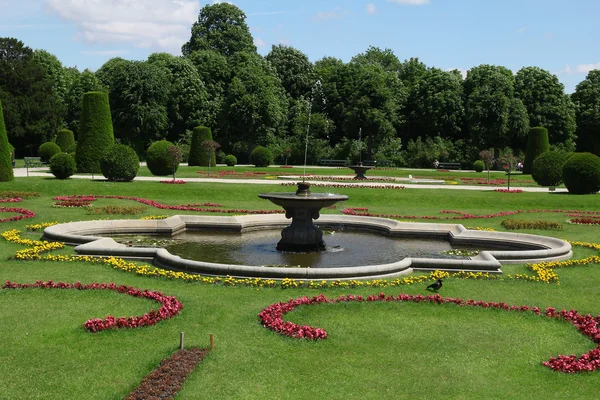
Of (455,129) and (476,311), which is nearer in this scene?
(476,311)

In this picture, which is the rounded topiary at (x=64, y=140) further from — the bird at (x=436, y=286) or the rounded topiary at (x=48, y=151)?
the bird at (x=436, y=286)

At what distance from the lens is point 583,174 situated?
94.2 ft

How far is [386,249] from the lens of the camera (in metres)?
15.0

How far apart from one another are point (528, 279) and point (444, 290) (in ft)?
6.46

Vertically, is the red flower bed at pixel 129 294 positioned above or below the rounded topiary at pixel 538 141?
below

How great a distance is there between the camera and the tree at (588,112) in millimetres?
66312

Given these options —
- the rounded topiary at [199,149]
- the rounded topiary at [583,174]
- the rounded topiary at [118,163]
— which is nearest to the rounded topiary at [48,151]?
the rounded topiary at [199,149]

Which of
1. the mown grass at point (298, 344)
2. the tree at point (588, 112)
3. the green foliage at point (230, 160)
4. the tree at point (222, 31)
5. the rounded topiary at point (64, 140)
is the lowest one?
the mown grass at point (298, 344)

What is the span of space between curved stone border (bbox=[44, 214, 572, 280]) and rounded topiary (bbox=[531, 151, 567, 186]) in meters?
20.1

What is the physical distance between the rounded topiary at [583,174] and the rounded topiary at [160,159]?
21243 millimetres

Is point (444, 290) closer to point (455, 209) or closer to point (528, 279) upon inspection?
point (528, 279)

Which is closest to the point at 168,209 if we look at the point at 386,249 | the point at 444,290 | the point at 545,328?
the point at 386,249

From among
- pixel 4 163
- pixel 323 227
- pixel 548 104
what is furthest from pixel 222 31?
pixel 323 227

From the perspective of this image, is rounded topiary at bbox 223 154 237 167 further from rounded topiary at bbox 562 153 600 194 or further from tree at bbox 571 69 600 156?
tree at bbox 571 69 600 156
